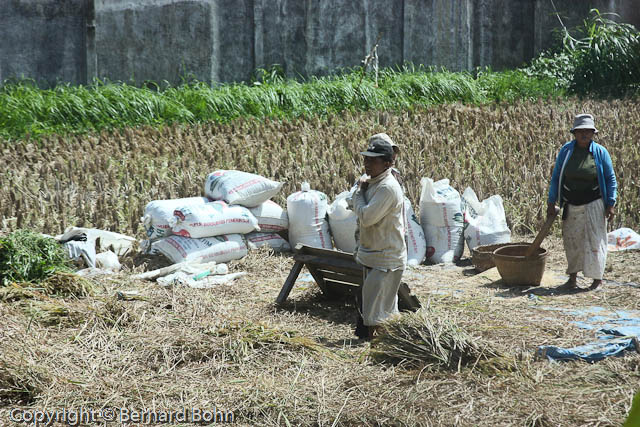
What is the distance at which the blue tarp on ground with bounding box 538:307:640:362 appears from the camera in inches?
167

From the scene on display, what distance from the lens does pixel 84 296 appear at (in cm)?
544

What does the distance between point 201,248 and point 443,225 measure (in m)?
2.26

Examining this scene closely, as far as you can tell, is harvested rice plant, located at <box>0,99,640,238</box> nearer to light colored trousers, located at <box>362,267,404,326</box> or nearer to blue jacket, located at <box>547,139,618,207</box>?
blue jacket, located at <box>547,139,618,207</box>

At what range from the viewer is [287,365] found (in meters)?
4.31

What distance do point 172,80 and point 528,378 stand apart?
11.3m

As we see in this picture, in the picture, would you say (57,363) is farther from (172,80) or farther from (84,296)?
(172,80)

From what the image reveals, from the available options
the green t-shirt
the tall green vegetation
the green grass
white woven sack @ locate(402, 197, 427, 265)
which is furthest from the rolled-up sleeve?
the tall green vegetation

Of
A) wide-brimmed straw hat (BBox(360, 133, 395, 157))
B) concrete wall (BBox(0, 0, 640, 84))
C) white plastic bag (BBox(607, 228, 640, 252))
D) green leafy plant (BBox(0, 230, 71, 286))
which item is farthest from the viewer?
concrete wall (BBox(0, 0, 640, 84))

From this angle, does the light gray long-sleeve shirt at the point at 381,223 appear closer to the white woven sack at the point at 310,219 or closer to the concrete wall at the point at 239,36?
the white woven sack at the point at 310,219

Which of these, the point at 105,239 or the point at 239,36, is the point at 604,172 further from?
the point at 239,36

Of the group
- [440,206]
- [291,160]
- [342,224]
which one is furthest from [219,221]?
[291,160]

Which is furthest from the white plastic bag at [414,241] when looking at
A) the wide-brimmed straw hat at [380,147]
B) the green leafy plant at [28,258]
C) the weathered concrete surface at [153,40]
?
the weathered concrete surface at [153,40]

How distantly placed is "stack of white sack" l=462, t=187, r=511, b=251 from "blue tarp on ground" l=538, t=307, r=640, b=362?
1673 millimetres

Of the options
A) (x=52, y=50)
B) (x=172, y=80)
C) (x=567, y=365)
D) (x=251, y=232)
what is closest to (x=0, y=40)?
(x=52, y=50)
